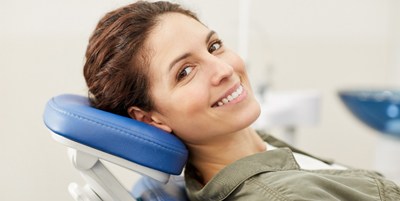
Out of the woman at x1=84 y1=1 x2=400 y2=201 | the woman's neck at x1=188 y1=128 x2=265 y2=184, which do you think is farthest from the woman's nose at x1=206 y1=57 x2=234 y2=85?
the woman's neck at x1=188 y1=128 x2=265 y2=184

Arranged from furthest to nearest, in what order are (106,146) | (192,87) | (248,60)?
(248,60)
(192,87)
(106,146)

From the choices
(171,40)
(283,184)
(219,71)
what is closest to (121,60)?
(171,40)

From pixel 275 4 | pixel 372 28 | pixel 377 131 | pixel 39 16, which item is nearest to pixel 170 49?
pixel 39 16

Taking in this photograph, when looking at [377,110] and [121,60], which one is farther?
[377,110]

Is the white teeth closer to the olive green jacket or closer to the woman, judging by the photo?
the woman

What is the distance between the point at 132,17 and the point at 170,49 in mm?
120

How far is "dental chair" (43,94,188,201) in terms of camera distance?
0.86 metres

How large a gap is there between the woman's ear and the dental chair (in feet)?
0.22

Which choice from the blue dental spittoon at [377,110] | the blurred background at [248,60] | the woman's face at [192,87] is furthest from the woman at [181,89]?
the blue dental spittoon at [377,110]

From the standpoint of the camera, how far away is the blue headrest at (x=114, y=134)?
86 centimetres

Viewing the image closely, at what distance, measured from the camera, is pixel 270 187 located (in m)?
0.88

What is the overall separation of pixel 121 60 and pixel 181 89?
151 millimetres

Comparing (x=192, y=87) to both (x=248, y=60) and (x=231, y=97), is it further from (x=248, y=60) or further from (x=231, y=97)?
(x=248, y=60)

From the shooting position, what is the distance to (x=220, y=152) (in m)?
1.09
